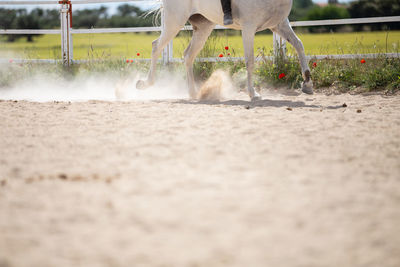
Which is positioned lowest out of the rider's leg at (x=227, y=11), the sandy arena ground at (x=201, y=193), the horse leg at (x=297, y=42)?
the sandy arena ground at (x=201, y=193)

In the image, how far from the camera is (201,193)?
8.38 ft

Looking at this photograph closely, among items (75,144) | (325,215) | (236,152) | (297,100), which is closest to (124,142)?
(75,144)

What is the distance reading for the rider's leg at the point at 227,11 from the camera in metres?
6.37

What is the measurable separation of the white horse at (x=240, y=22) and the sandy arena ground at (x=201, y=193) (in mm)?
2205

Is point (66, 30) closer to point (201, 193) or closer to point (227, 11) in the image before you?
point (227, 11)

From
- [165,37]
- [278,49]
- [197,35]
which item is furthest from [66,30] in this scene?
[278,49]

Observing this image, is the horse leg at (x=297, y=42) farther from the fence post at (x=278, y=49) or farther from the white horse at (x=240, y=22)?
the fence post at (x=278, y=49)

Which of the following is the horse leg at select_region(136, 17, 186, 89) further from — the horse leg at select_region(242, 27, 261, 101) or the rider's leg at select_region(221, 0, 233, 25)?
the horse leg at select_region(242, 27, 261, 101)

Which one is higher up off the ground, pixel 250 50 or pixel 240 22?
pixel 240 22

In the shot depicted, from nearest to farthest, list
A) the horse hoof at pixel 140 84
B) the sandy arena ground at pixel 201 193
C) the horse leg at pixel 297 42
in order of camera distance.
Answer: the sandy arena ground at pixel 201 193 → the horse leg at pixel 297 42 → the horse hoof at pixel 140 84

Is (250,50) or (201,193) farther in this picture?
(250,50)

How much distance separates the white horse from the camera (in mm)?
6332

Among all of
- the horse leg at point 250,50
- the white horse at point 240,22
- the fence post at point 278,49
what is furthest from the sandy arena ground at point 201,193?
the fence post at point 278,49

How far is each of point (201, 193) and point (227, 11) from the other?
14.4 ft
